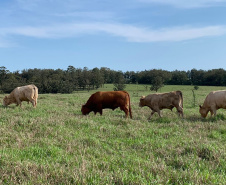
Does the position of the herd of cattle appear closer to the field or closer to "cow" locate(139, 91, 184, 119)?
"cow" locate(139, 91, 184, 119)

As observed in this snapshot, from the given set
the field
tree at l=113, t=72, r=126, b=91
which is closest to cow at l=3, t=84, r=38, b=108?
the field

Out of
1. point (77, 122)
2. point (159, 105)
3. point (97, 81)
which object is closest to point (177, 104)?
point (159, 105)

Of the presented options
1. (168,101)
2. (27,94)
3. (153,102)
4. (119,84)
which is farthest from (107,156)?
(119,84)

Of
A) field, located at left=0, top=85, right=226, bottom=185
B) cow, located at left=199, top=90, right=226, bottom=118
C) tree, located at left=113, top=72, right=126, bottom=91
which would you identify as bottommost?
field, located at left=0, top=85, right=226, bottom=185

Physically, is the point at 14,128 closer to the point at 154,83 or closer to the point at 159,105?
the point at 159,105

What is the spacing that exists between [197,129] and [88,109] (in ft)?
20.7

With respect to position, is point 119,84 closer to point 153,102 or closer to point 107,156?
point 153,102

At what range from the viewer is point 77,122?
855 cm

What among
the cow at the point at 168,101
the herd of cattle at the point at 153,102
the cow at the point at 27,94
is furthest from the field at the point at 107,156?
the cow at the point at 27,94

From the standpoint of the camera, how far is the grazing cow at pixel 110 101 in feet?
38.2

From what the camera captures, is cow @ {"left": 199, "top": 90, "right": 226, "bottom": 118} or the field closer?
the field

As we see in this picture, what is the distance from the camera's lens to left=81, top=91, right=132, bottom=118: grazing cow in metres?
11.6

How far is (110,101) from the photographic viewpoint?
1188cm

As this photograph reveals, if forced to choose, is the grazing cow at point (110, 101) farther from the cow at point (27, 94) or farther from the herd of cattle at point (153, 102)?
the cow at point (27, 94)
